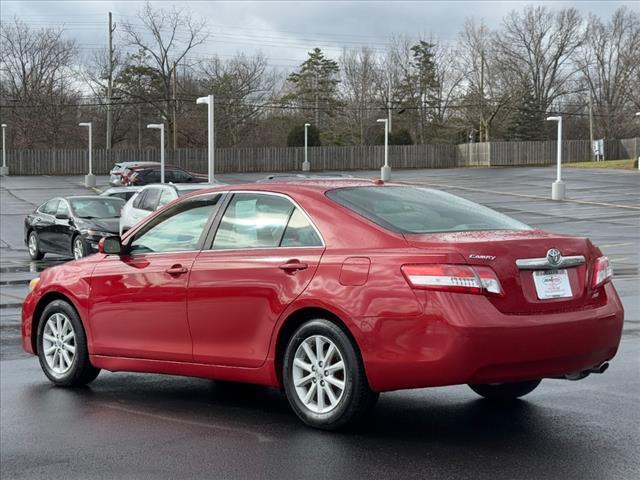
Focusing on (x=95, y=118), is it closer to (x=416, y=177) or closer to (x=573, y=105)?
(x=416, y=177)

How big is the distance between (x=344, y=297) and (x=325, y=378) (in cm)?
52

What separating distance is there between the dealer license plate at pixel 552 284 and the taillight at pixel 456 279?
29 cm

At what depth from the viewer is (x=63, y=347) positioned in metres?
7.36

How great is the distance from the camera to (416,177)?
6162cm

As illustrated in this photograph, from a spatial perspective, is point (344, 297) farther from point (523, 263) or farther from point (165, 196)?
point (165, 196)

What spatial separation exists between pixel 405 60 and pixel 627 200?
50.9m

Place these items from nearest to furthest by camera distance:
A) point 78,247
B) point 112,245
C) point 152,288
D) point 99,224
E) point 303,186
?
point 303,186, point 152,288, point 112,245, point 78,247, point 99,224

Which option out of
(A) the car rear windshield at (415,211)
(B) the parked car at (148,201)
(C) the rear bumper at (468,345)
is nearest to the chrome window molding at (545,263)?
(C) the rear bumper at (468,345)

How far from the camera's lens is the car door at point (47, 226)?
21.1 m

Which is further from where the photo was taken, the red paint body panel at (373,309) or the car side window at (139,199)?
the car side window at (139,199)

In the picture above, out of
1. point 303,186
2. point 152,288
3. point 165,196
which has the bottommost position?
point 152,288

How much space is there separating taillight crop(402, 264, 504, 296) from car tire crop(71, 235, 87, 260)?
51.0 ft

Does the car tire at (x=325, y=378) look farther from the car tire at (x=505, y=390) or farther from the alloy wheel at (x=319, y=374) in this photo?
the car tire at (x=505, y=390)

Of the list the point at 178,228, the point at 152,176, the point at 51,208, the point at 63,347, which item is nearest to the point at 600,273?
the point at 178,228
